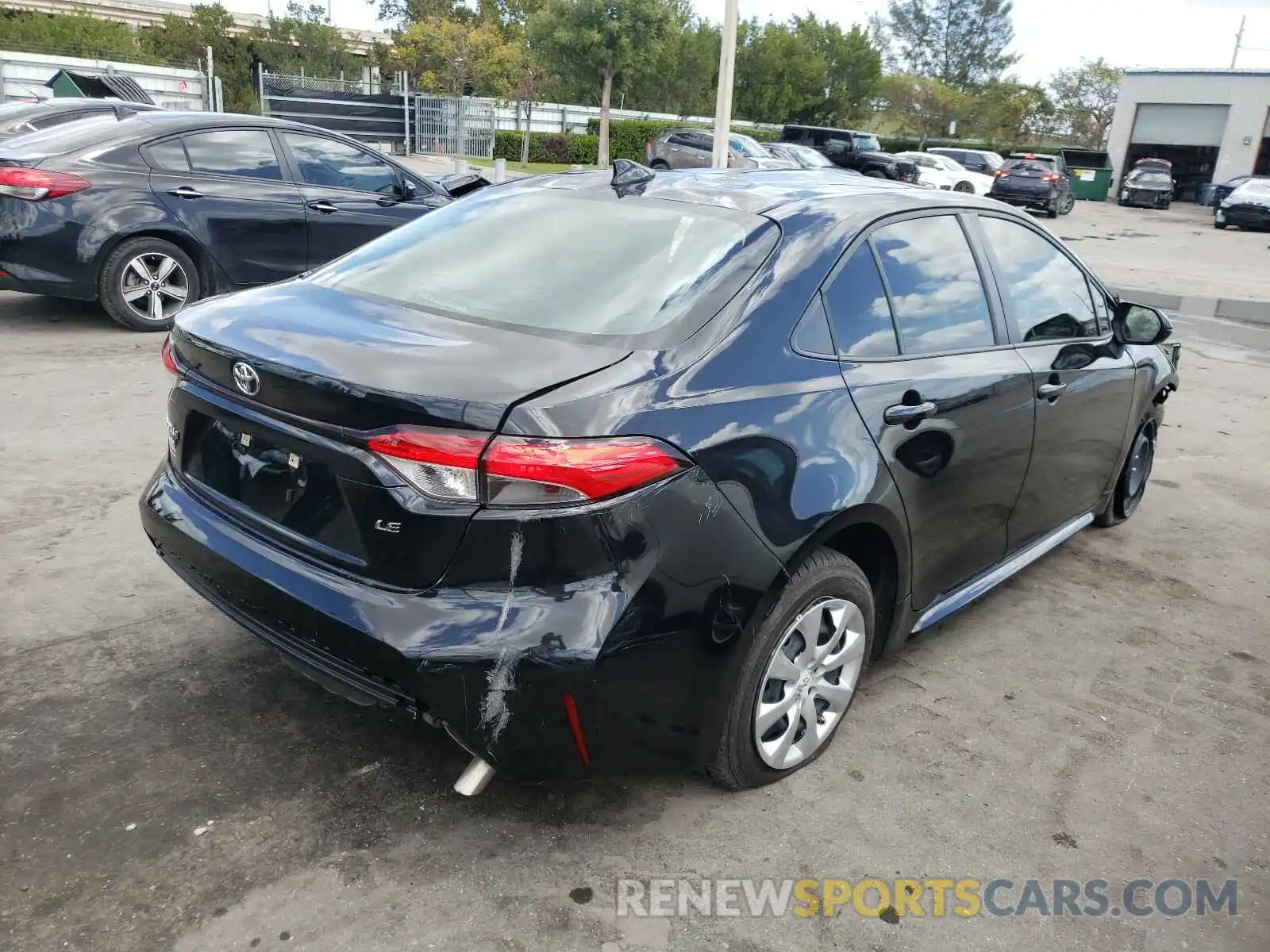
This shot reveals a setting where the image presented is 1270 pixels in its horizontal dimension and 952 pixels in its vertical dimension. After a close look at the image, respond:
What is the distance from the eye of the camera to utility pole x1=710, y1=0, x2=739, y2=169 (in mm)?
14039

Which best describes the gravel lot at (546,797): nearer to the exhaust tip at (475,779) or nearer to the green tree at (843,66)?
the exhaust tip at (475,779)

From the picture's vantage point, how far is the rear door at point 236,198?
763cm

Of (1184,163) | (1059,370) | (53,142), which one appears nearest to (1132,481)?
(1059,370)

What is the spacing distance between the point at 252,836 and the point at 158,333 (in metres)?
6.20

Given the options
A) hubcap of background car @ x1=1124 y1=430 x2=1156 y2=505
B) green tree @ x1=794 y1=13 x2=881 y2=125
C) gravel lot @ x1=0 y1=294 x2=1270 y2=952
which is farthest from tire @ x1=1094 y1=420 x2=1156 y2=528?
green tree @ x1=794 y1=13 x2=881 y2=125

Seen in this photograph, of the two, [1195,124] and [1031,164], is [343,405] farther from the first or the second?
[1195,124]

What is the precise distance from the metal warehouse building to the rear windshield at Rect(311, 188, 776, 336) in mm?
48156

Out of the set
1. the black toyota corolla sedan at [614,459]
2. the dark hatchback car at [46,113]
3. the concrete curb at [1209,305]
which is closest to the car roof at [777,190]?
the black toyota corolla sedan at [614,459]

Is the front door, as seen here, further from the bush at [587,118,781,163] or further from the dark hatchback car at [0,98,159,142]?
the bush at [587,118,781,163]

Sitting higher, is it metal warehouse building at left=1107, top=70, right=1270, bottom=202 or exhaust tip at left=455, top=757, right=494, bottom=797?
metal warehouse building at left=1107, top=70, right=1270, bottom=202

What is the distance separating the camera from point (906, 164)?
29.1 meters

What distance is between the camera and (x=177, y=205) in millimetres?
7602

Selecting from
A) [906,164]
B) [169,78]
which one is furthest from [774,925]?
[169,78]

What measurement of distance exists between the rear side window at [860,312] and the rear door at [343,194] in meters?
5.95
